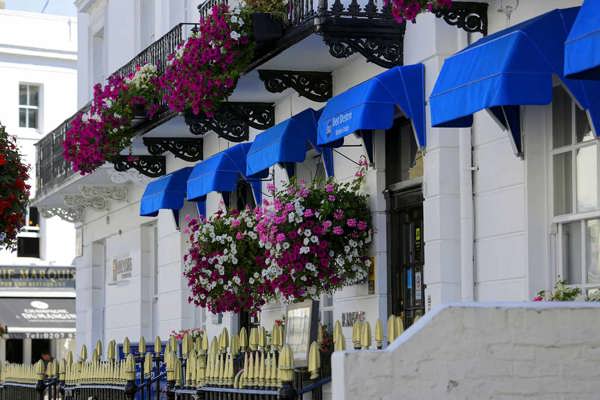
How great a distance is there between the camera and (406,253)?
45.4 feet

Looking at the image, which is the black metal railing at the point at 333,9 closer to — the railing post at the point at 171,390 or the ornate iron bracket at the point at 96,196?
the railing post at the point at 171,390

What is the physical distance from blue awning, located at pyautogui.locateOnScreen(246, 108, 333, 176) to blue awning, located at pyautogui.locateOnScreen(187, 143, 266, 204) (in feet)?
5.05

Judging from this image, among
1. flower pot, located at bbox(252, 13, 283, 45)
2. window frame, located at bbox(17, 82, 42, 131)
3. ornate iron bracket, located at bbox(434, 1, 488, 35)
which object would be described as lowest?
ornate iron bracket, located at bbox(434, 1, 488, 35)

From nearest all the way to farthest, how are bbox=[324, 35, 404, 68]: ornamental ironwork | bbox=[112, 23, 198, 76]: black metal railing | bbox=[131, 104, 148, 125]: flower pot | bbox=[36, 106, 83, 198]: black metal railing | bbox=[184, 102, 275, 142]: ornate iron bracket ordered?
bbox=[324, 35, 404, 68]: ornamental ironwork < bbox=[184, 102, 275, 142]: ornate iron bracket < bbox=[112, 23, 198, 76]: black metal railing < bbox=[131, 104, 148, 125]: flower pot < bbox=[36, 106, 83, 198]: black metal railing

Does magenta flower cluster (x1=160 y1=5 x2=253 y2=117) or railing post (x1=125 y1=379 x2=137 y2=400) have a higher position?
magenta flower cluster (x1=160 y1=5 x2=253 y2=117)

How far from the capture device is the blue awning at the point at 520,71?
1014 centimetres

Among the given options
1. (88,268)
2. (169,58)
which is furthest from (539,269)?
(88,268)

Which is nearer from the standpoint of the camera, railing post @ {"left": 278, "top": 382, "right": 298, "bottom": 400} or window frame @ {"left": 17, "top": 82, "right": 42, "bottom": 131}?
railing post @ {"left": 278, "top": 382, "right": 298, "bottom": 400}

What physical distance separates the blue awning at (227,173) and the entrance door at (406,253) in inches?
132

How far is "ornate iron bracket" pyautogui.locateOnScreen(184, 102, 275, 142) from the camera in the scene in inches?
659

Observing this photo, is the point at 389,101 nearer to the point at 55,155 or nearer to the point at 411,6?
the point at 411,6

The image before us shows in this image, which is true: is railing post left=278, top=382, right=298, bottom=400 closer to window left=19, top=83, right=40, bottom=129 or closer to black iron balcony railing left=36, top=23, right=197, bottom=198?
black iron balcony railing left=36, top=23, right=197, bottom=198

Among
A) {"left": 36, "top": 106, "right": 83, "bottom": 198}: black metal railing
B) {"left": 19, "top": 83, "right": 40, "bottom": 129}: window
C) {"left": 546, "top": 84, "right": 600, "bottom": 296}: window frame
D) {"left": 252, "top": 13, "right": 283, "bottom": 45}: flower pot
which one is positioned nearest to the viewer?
{"left": 546, "top": 84, "right": 600, "bottom": 296}: window frame

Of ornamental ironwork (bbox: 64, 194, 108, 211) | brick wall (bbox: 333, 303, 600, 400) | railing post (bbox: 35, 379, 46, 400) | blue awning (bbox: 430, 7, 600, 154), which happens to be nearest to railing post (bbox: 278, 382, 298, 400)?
brick wall (bbox: 333, 303, 600, 400)
